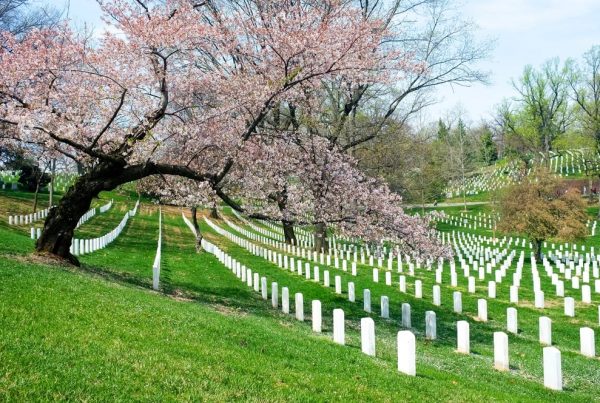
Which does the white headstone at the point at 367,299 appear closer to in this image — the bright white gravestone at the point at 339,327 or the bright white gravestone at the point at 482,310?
the bright white gravestone at the point at 482,310

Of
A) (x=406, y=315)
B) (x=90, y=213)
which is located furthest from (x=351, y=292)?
(x=90, y=213)

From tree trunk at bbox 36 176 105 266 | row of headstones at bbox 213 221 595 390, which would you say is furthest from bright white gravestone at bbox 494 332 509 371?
tree trunk at bbox 36 176 105 266

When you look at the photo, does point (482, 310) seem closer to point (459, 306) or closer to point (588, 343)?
point (459, 306)

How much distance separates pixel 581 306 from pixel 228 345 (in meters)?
15.1

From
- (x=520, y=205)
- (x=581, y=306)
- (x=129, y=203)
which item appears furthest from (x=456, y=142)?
(x=581, y=306)

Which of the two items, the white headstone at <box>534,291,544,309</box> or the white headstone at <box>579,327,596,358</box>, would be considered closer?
the white headstone at <box>579,327,596,358</box>

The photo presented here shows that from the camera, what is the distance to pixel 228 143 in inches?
583

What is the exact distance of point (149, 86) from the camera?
14.4 meters

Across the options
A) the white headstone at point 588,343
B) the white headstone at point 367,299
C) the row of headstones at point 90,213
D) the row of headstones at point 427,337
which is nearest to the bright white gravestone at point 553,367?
the row of headstones at point 427,337

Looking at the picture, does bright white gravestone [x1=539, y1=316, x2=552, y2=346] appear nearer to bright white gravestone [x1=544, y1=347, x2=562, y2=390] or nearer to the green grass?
the green grass

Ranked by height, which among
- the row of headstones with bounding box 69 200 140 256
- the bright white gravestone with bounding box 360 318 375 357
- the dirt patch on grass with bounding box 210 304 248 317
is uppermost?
the row of headstones with bounding box 69 200 140 256

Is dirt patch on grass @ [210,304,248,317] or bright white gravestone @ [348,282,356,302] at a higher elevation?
dirt patch on grass @ [210,304,248,317]

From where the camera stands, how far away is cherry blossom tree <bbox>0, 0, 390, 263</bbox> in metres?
13.1

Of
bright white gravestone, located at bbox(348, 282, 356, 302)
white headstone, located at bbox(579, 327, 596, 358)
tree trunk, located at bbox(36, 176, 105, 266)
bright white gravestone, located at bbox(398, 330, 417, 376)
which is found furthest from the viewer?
bright white gravestone, located at bbox(348, 282, 356, 302)
